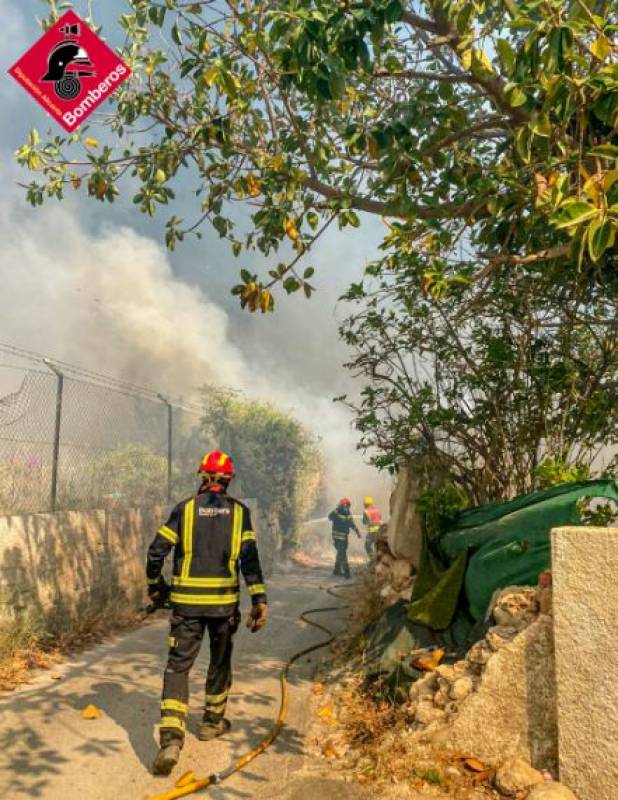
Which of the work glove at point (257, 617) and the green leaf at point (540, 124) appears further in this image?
the work glove at point (257, 617)

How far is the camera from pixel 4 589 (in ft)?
18.8

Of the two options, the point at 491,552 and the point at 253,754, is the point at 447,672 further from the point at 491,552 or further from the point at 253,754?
the point at 253,754

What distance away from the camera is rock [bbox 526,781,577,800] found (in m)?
3.05

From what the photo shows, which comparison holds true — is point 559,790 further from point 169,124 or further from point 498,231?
point 169,124

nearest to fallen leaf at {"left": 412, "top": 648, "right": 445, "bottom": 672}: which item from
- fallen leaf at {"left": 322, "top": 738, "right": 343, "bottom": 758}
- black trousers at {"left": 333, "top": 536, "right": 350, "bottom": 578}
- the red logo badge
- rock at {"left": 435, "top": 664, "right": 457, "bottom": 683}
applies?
rock at {"left": 435, "top": 664, "right": 457, "bottom": 683}

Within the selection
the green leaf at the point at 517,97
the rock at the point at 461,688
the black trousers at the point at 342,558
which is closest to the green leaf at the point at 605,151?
the green leaf at the point at 517,97

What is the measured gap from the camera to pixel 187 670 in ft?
13.8

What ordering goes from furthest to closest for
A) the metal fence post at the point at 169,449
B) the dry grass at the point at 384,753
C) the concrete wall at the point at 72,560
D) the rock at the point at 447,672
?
the metal fence post at the point at 169,449 → the concrete wall at the point at 72,560 → the rock at the point at 447,672 → the dry grass at the point at 384,753

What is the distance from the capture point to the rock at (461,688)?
12.2 ft

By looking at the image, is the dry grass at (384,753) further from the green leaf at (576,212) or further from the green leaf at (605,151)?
the green leaf at (605,151)

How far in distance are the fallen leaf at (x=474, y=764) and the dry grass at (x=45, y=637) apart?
11.5 ft

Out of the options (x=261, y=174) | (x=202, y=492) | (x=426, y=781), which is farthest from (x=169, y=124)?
(x=426, y=781)

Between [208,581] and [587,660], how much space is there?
234 centimetres

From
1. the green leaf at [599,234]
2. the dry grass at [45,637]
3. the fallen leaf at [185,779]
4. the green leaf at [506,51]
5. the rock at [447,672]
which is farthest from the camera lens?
the dry grass at [45,637]
